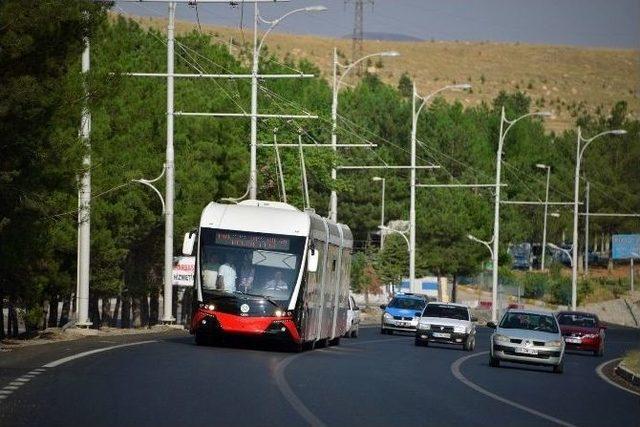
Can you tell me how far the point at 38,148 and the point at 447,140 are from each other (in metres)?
87.8

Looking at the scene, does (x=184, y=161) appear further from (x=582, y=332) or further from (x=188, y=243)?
(x=188, y=243)

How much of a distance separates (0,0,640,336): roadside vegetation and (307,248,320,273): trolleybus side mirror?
5711 millimetres

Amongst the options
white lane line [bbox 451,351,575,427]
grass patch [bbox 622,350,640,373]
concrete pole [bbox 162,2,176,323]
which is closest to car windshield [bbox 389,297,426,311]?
concrete pole [bbox 162,2,176,323]

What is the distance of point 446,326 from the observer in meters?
51.0

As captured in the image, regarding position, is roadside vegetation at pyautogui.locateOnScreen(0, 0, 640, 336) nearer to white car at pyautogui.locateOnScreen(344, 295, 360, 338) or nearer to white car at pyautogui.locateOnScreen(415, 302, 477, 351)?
white car at pyautogui.locateOnScreen(344, 295, 360, 338)

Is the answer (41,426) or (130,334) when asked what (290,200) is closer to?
(130,334)

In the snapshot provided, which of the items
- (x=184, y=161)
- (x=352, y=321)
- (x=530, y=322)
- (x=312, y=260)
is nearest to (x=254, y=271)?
(x=312, y=260)

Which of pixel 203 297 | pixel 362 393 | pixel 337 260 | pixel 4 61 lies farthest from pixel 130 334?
pixel 362 393

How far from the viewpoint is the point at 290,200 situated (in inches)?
2972

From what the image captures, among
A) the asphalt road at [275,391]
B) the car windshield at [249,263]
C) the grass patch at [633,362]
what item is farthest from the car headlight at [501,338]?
the car windshield at [249,263]

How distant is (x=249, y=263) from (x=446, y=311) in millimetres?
15673

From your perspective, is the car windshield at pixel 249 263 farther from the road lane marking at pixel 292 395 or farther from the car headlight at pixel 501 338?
the car headlight at pixel 501 338

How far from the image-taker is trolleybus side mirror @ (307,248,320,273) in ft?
123

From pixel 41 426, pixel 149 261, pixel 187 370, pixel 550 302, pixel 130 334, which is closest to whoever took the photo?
pixel 41 426
